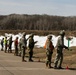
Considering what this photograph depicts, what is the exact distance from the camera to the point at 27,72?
18.3 meters

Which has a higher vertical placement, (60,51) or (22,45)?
(60,51)

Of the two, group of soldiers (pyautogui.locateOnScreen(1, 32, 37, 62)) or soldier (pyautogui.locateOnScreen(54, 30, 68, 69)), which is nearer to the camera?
soldier (pyautogui.locateOnScreen(54, 30, 68, 69))

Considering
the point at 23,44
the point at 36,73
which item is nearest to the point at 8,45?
the point at 23,44

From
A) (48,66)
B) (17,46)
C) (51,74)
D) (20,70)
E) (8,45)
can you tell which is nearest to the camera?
(51,74)

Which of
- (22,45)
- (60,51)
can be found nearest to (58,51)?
(60,51)

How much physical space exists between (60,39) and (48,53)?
1.03 metres

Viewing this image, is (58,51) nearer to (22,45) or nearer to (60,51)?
(60,51)

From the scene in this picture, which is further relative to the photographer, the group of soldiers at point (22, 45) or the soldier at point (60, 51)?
the group of soldiers at point (22, 45)

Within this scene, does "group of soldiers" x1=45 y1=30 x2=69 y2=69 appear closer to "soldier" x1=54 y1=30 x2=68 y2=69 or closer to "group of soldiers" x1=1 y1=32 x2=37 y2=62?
"soldier" x1=54 y1=30 x2=68 y2=69

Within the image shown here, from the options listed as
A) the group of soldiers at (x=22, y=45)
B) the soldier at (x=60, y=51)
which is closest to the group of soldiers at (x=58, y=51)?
the soldier at (x=60, y=51)

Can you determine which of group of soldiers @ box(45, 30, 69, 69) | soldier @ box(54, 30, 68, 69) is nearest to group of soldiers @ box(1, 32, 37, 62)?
group of soldiers @ box(45, 30, 69, 69)

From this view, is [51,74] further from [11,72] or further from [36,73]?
[11,72]

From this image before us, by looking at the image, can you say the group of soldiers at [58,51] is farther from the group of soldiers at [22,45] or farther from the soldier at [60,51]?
the group of soldiers at [22,45]

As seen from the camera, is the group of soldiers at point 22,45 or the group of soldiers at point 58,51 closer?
the group of soldiers at point 58,51
